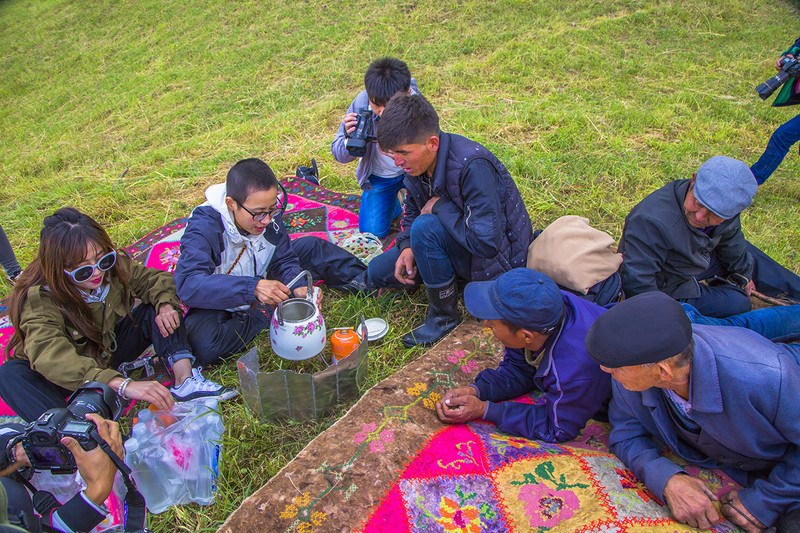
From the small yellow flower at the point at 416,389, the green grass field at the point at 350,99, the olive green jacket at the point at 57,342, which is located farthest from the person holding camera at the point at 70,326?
the small yellow flower at the point at 416,389

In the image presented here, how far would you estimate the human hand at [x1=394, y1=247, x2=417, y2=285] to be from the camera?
314 cm

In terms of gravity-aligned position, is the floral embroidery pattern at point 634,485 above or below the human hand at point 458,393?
below

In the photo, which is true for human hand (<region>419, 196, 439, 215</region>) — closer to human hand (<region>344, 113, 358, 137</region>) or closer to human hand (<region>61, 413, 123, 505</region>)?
human hand (<region>344, 113, 358, 137</region>)

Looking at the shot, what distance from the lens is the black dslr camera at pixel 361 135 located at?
3.68 m

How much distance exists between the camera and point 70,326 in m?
2.55

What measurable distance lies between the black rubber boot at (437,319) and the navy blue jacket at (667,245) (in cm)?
96

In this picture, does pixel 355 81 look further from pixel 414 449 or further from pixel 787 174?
pixel 414 449

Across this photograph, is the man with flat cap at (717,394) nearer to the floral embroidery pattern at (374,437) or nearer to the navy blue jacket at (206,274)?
the floral embroidery pattern at (374,437)

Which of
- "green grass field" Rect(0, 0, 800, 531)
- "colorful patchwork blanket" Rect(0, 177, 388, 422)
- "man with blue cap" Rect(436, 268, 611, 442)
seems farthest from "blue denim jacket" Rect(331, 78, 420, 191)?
"man with blue cap" Rect(436, 268, 611, 442)

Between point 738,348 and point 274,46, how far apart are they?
893 centimetres

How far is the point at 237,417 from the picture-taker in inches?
97.0

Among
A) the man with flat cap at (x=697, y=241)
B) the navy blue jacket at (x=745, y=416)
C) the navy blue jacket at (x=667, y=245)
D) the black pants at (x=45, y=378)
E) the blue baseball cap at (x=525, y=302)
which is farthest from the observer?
the navy blue jacket at (x=667, y=245)

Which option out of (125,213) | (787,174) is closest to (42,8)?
(125,213)

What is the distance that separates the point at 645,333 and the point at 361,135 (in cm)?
264
